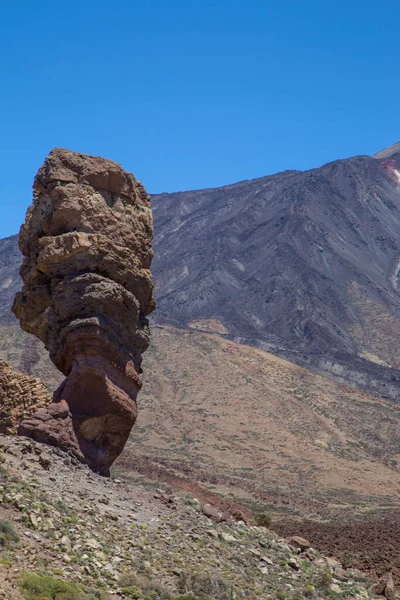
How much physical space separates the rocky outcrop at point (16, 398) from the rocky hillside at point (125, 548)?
124 centimetres

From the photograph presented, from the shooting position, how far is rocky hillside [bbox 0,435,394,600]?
1183 centimetres

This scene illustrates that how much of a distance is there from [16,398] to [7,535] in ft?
21.0

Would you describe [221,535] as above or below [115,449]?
below

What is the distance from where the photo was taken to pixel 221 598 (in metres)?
12.8

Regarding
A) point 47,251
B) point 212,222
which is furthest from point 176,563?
point 212,222

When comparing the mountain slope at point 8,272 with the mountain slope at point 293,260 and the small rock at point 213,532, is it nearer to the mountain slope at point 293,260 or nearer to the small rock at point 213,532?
the mountain slope at point 293,260

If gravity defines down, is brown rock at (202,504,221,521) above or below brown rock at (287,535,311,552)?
above

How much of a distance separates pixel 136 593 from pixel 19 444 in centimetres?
570

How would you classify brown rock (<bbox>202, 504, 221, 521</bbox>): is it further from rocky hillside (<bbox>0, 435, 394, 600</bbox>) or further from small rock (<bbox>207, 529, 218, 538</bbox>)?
small rock (<bbox>207, 529, 218, 538</bbox>)

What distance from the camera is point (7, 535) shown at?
12.0 meters

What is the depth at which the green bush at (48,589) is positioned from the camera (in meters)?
10.5

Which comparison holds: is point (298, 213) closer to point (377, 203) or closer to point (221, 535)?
point (377, 203)

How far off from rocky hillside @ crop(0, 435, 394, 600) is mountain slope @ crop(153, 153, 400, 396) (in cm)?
7938

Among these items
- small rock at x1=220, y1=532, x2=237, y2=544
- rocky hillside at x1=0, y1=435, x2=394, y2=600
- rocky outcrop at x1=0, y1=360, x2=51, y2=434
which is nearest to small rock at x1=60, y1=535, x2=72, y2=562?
rocky hillside at x1=0, y1=435, x2=394, y2=600
